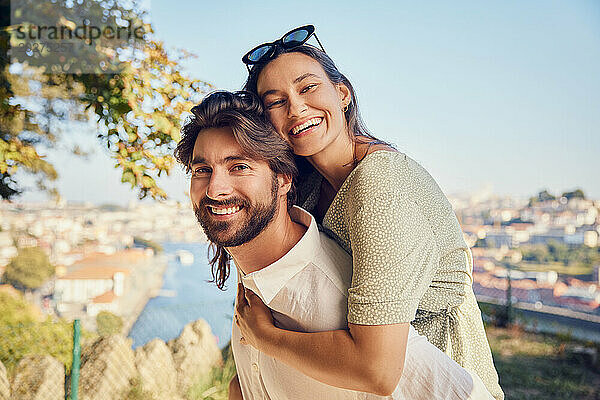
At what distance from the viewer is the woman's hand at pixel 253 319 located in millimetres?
1069

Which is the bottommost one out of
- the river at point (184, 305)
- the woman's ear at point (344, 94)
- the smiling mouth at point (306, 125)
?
the river at point (184, 305)

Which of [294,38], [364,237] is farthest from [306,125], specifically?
[364,237]

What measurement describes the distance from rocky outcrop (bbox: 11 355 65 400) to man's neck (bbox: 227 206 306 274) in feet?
8.87

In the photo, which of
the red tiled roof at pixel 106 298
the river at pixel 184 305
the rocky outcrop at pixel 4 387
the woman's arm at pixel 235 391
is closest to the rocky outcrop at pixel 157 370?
the river at pixel 184 305

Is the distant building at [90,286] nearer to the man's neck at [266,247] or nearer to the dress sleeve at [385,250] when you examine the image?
the man's neck at [266,247]

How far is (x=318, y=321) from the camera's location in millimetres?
1041

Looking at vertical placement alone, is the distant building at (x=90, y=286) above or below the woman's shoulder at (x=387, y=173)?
below

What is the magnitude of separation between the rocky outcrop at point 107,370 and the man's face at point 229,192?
2.65 meters

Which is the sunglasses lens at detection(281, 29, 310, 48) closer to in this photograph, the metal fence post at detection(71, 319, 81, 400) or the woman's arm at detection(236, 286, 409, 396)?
the woman's arm at detection(236, 286, 409, 396)

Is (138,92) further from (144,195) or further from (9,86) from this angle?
(9,86)

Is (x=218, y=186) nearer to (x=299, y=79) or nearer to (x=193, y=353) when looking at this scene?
(x=299, y=79)

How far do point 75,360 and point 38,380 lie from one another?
1.14 ft

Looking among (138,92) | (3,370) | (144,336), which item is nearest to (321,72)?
(138,92)

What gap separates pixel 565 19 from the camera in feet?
26.9
